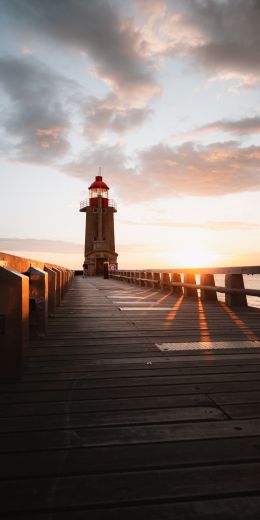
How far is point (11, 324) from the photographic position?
9.34 ft

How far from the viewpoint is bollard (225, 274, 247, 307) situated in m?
8.35

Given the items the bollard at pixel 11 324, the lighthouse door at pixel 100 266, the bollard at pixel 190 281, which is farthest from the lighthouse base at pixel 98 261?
the bollard at pixel 11 324

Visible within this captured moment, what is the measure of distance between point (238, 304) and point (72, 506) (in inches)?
309

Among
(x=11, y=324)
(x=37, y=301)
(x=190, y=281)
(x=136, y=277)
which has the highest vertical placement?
(x=136, y=277)

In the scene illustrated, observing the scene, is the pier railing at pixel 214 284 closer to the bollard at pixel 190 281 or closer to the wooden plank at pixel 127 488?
the bollard at pixel 190 281

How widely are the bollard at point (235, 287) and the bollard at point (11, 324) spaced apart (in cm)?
633

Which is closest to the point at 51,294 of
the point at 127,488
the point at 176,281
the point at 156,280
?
the point at 127,488

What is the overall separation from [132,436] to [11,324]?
138 centimetres

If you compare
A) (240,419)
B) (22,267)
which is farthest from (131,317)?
(240,419)

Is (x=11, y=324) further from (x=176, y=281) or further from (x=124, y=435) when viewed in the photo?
(x=176, y=281)

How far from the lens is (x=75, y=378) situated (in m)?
2.99

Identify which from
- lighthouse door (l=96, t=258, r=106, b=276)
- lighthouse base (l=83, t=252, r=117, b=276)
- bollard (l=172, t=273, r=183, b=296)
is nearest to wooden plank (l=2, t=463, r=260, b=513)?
bollard (l=172, t=273, r=183, b=296)

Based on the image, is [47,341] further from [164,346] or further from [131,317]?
[131,317]

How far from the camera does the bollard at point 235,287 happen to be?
27.4ft
